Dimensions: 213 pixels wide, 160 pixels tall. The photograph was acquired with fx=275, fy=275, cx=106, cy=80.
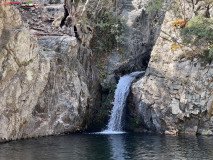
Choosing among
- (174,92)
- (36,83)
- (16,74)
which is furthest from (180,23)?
(16,74)

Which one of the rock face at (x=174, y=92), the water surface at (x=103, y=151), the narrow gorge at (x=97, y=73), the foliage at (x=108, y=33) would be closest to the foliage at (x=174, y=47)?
the rock face at (x=174, y=92)

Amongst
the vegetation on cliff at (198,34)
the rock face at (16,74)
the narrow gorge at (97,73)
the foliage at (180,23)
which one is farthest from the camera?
the foliage at (180,23)

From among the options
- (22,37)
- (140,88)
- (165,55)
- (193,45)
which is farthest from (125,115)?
(22,37)

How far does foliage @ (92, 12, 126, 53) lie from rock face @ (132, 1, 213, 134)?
6114 millimetres

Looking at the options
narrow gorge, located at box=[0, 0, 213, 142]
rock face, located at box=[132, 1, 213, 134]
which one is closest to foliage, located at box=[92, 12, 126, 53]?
narrow gorge, located at box=[0, 0, 213, 142]

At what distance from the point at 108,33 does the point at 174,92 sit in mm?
11641

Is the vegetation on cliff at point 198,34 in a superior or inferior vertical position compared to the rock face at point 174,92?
superior

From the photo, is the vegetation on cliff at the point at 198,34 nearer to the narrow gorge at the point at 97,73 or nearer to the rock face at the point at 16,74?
the narrow gorge at the point at 97,73

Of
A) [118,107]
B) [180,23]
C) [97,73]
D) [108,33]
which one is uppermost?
[108,33]

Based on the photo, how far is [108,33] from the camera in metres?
32.1

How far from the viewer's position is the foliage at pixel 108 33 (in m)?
30.9

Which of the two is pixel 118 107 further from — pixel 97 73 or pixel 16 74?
pixel 16 74

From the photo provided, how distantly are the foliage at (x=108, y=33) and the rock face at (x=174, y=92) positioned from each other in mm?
6114

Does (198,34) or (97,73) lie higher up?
(198,34)
